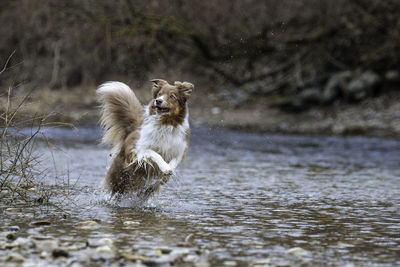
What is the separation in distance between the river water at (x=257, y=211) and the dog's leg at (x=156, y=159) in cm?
44

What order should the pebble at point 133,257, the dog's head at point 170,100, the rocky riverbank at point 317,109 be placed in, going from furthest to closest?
the rocky riverbank at point 317,109 → the dog's head at point 170,100 → the pebble at point 133,257

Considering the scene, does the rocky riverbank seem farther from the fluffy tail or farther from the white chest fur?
the white chest fur

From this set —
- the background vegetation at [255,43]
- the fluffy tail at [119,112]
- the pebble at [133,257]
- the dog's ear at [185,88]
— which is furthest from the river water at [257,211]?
the background vegetation at [255,43]

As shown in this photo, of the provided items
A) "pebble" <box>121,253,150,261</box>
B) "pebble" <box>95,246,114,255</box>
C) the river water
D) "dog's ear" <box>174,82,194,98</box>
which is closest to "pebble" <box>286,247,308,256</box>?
the river water

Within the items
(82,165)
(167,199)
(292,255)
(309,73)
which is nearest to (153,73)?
(309,73)

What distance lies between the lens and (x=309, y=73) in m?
21.8

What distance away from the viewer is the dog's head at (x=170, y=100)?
7.02m

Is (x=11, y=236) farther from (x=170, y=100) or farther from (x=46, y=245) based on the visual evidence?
(x=170, y=100)

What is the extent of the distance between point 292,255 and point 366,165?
835 centimetres

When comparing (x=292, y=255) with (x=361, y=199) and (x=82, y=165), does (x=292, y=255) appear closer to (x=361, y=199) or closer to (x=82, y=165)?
(x=361, y=199)

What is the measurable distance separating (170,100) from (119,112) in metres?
0.99

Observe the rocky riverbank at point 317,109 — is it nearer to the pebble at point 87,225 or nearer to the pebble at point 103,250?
the pebble at point 87,225

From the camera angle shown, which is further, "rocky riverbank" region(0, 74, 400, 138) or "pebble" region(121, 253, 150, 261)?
"rocky riverbank" region(0, 74, 400, 138)

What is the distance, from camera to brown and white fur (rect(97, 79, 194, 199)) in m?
7.12
